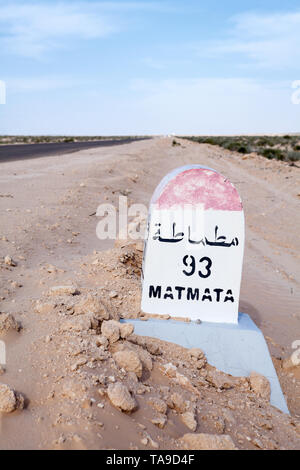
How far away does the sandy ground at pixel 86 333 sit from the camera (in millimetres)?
1900

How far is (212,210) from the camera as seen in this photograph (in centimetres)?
326

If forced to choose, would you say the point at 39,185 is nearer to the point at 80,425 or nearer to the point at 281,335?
the point at 281,335

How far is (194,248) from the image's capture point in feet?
10.8

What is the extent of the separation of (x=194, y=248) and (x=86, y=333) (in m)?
1.14

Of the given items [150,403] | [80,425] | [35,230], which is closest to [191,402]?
[150,403]

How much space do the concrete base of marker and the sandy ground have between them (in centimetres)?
19

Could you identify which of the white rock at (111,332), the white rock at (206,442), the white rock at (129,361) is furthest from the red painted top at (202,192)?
the white rock at (206,442)

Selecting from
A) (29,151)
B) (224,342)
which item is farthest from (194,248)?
(29,151)

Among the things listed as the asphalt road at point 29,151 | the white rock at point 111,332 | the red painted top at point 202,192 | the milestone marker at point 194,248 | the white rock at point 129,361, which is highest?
the asphalt road at point 29,151

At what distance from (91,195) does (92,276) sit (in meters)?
5.45

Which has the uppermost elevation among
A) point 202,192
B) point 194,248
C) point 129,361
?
point 202,192

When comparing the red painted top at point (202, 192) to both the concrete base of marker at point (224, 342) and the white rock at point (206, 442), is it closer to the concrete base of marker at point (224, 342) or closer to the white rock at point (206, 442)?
the concrete base of marker at point (224, 342)

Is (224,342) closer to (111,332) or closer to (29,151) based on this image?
(111,332)

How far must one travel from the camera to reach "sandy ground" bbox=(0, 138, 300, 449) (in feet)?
6.23
